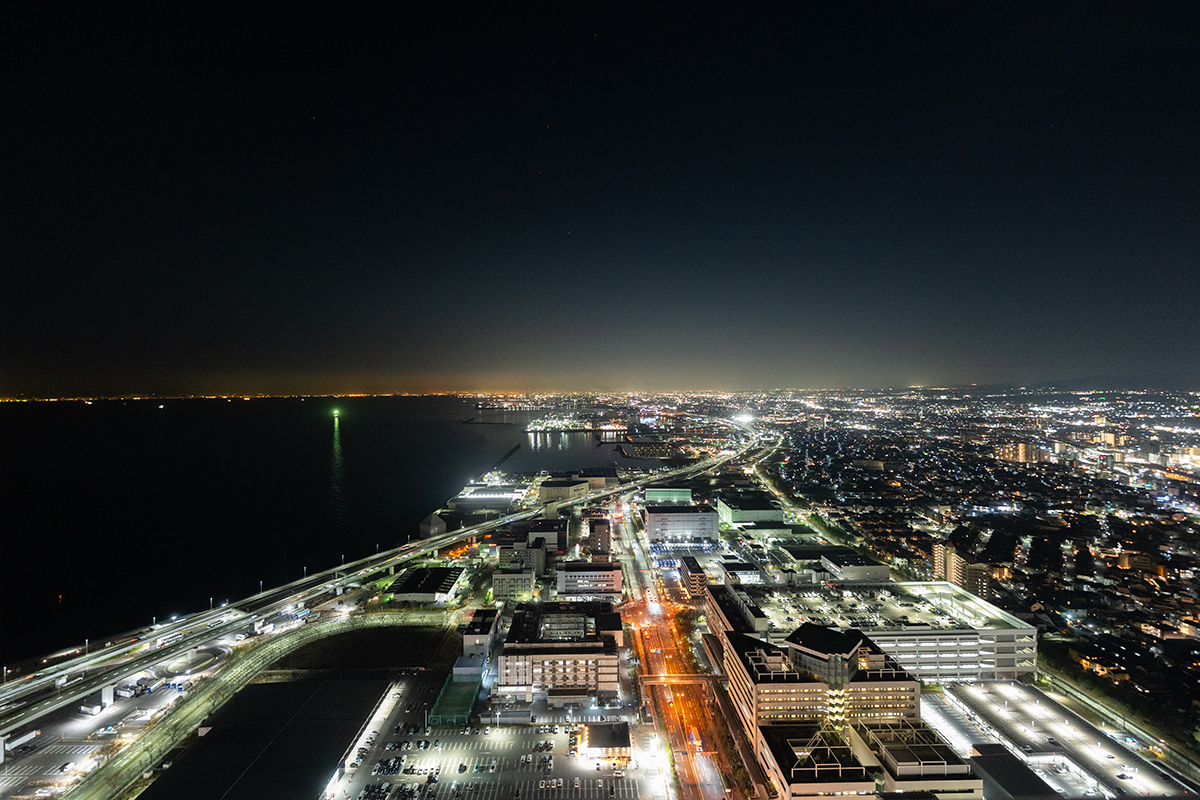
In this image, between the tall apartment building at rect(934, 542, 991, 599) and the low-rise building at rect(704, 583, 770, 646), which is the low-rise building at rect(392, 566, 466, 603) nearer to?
the low-rise building at rect(704, 583, 770, 646)

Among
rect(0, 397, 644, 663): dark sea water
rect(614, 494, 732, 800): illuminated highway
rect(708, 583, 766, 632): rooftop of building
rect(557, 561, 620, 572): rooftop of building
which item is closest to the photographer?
rect(614, 494, 732, 800): illuminated highway

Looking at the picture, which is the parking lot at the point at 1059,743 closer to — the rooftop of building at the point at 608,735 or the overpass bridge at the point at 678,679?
the overpass bridge at the point at 678,679

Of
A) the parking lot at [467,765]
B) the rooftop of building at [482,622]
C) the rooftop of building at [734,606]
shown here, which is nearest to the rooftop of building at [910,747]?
the rooftop of building at [734,606]

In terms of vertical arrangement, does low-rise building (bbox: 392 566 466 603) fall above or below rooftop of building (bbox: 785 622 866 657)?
below

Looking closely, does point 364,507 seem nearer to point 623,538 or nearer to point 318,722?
point 623,538

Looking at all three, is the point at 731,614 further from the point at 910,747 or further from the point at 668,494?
the point at 668,494

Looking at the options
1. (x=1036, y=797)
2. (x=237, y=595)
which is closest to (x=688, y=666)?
(x=1036, y=797)

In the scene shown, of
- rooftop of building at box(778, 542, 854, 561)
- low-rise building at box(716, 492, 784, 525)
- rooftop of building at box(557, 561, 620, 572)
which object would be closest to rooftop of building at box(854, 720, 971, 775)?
rooftop of building at box(557, 561, 620, 572)
